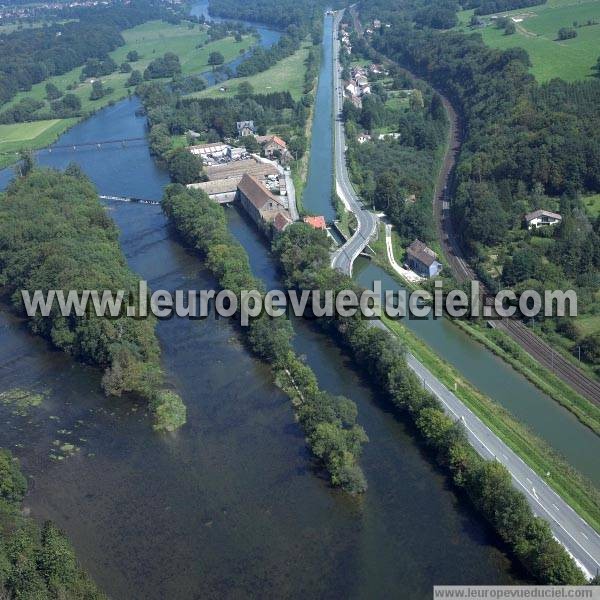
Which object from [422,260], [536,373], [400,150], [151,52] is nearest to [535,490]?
[536,373]

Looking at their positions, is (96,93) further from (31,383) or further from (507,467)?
(507,467)

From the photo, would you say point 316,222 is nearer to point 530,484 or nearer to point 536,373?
point 536,373

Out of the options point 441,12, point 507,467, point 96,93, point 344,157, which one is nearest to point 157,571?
point 507,467

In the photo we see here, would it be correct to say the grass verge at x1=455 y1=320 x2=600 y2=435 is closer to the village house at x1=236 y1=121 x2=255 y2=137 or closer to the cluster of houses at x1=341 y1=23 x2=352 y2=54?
the village house at x1=236 y1=121 x2=255 y2=137

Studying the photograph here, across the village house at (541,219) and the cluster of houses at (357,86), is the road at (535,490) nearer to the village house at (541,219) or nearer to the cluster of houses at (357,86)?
the village house at (541,219)

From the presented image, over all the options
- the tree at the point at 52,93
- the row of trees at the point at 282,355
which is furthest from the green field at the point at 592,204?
the tree at the point at 52,93

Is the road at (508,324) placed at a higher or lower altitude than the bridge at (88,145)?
higher

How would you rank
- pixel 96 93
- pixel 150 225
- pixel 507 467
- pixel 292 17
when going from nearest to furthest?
pixel 507 467 < pixel 150 225 < pixel 96 93 < pixel 292 17
